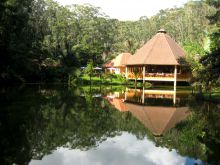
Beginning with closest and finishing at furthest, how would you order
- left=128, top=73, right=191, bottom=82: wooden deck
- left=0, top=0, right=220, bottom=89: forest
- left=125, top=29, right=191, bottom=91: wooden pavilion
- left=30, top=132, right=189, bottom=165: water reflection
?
left=30, top=132, right=189, bottom=165: water reflection → left=0, top=0, right=220, bottom=89: forest → left=125, top=29, right=191, bottom=91: wooden pavilion → left=128, top=73, right=191, bottom=82: wooden deck

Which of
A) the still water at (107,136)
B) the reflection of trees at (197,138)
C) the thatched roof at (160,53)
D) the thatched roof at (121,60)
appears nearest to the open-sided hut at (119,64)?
the thatched roof at (121,60)

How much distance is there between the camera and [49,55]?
159 feet

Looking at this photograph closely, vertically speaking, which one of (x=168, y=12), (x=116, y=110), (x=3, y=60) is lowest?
(x=116, y=110)

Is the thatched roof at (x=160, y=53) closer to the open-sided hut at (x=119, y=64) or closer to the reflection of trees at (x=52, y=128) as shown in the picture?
the open-sided hut at (x=119, y=64)

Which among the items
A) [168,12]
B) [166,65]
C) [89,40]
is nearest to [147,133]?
[166,65]

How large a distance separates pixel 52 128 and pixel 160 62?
26586 mm

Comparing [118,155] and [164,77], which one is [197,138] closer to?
[118,155]

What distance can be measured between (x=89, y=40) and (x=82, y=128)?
5819cm

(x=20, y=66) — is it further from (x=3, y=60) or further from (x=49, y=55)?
(x=49, y=55)

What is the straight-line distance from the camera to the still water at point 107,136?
8.85 m

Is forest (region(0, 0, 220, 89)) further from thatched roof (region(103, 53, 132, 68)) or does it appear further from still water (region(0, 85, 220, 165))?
still water (region(0, 85, 220, 165))

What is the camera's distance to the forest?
106ft

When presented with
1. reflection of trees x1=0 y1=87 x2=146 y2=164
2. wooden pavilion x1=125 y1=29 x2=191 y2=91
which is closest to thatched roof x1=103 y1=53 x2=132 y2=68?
wooden pavilion x1=125 y1=29 x2=191 y2=91

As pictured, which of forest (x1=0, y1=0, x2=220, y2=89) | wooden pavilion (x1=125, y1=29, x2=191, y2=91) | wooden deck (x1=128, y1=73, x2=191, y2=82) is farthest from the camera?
wooden deck (x1=128, y1=73, x2=191, y2=82)
